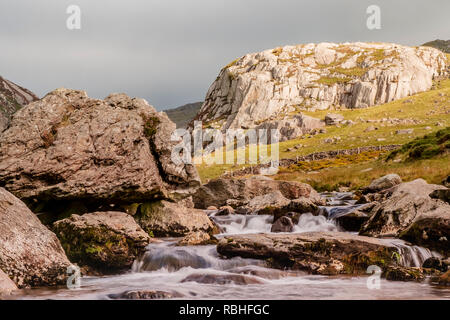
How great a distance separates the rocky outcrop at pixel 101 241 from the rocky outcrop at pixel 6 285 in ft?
11.1

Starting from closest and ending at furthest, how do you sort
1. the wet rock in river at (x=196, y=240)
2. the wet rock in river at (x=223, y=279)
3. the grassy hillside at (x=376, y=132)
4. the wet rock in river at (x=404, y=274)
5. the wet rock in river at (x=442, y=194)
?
1. the wet rock in river at (x=404, y=274)
2. the wet rock in river at (x=223, y=279)
3. the wet rock in river at (x=196, y=240)
4. the wet rock in river at (x=442, y=194)
5. the grassy hillside at (x=376, y=132)

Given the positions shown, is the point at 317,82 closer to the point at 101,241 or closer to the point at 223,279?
the point at 101,241

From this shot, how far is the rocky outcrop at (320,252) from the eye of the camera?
1325 cm

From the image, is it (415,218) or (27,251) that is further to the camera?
(415,218)

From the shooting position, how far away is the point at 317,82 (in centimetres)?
17862

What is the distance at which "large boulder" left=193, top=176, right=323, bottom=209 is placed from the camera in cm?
3159

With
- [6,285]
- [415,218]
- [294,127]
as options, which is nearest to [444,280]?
[415,218]

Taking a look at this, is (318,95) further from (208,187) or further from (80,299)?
(80,299)

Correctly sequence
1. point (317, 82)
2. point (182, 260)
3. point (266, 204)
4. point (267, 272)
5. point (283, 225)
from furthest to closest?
point (317, 82) → point (266, 204) → point (283, 225) → point (182, 260) → point (267, 272)

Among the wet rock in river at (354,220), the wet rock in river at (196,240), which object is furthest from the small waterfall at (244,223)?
the wet rock in river at (196,240)

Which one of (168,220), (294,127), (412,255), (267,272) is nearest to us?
(267,272)

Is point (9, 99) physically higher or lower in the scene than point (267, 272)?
higher

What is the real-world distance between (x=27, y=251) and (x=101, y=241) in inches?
118

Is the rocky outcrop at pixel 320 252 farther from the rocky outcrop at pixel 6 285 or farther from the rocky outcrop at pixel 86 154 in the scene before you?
the rocky outcrop at pixel 6 285
